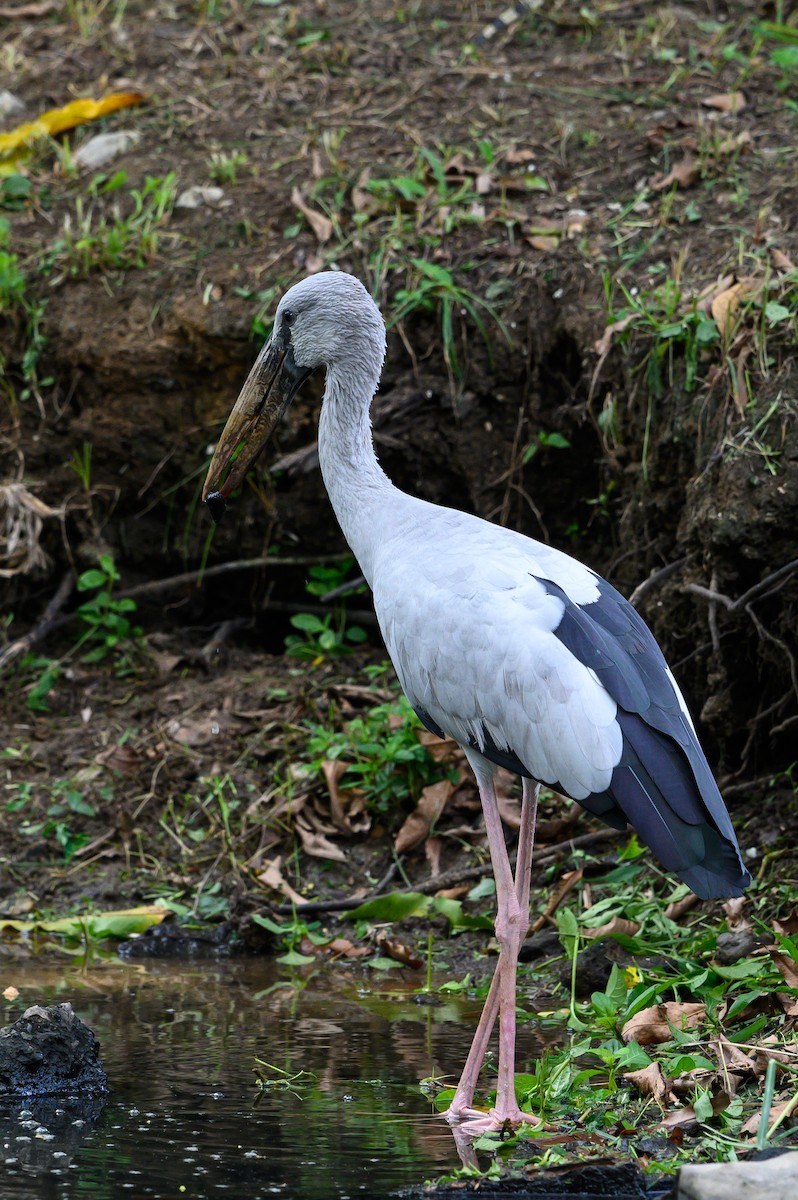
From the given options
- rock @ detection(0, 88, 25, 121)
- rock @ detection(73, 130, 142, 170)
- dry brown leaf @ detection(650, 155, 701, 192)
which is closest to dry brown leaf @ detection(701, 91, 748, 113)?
dry brown leaf @ detection(650, 155, 701, 192)

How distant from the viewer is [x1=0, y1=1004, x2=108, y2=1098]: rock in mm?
4355

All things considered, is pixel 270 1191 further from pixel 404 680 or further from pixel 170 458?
pixel 170 458

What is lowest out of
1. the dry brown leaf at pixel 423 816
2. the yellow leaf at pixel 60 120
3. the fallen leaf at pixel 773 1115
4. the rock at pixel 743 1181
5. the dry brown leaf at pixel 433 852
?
the dry brown leaf at pixel 433 852

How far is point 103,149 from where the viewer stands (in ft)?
29.2

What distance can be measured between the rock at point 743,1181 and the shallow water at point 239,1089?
31.0 inches

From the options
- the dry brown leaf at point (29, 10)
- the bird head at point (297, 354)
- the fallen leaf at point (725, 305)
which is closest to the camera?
the bird head at point (297, 354)

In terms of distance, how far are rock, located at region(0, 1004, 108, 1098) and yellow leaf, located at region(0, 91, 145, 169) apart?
20.1 ft

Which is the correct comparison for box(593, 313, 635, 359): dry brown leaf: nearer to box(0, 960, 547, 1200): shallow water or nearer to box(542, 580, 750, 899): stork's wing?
box(542, 580, 750, 899): stork's wing

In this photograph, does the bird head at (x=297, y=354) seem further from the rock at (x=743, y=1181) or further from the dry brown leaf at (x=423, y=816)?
the rock at (x=743, y=1181)

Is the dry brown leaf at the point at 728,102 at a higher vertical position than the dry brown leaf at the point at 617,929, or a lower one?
higher

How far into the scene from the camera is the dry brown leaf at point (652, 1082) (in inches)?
164

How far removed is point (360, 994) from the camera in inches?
222

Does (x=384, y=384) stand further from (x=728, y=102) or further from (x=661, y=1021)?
(x=661, y=1021)

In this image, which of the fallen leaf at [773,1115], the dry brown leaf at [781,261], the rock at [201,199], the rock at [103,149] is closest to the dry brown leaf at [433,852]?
the fallen leaf at [773,1115]
